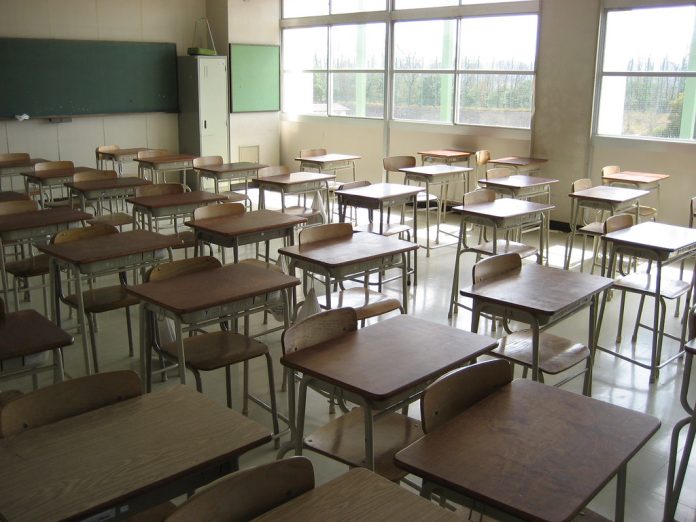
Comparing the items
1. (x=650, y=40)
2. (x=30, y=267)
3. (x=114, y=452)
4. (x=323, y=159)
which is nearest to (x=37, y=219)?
(x=30, y=267)

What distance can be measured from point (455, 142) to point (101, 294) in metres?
6.01

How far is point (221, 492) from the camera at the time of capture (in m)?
1.51

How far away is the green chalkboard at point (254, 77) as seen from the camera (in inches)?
416

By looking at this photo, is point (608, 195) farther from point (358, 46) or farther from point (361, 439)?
point (358, 46)

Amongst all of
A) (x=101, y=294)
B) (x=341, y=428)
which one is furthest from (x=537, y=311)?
(x=101, y=294)

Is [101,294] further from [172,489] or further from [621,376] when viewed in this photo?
[621,376]

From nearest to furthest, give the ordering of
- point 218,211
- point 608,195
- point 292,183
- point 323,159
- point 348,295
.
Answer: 1. point 348,295
2. point 218,211
3. point 608,195
4. point 292,183
5. point 323,159

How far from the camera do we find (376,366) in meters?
2.38

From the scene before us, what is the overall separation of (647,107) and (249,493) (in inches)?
283

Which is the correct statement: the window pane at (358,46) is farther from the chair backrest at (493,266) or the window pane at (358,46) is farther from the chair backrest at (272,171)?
the chair backrest at (493,266)

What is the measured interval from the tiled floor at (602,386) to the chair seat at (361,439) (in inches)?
15.6

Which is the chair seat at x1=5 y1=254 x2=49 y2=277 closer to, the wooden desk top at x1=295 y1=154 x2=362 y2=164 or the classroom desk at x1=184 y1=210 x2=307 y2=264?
the classroom desk at x1=184 y1=210 x2=307 y2=264

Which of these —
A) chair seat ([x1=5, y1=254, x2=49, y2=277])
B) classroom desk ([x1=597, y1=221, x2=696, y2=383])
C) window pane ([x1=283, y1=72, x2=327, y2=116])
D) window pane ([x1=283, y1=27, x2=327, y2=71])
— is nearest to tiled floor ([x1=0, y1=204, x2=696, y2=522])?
classroom desk ([x1=597, y1=221, x2=696, y2=383])

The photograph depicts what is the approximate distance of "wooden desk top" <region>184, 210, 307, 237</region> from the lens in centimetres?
435
